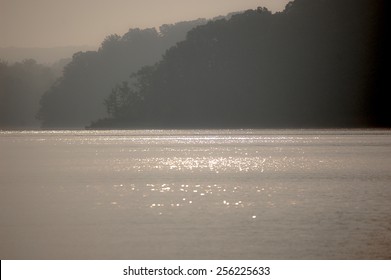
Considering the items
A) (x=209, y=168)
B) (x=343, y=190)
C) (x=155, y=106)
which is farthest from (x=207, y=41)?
(x=343, y=190)

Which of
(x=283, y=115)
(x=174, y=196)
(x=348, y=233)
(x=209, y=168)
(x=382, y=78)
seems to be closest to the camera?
(x=348, y=233)

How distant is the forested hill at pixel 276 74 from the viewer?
12269cm

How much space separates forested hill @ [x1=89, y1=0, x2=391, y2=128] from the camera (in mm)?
122688

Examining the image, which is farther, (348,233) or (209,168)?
(209,168)

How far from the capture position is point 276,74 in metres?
134

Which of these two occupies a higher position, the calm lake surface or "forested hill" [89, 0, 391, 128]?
"forested hill" [89, 0, 391, 128]

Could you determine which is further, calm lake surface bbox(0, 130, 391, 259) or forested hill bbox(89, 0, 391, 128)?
forested hill bbox(89, 0, 391, 128)

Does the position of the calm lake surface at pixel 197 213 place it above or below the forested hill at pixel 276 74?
below

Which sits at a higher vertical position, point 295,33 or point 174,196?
point 295,33

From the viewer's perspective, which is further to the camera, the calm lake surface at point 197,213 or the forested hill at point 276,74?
the forested hill at point 276,74
